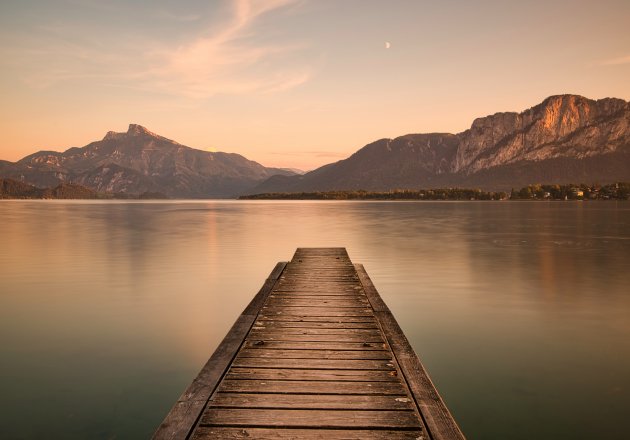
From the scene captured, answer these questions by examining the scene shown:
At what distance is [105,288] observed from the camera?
20.1 metres

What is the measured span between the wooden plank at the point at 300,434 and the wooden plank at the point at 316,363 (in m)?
1.86

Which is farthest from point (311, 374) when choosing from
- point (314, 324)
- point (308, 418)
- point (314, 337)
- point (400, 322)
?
Answer: point (400, 322)

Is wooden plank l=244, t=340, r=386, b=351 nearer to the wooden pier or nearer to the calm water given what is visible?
the wooden pier

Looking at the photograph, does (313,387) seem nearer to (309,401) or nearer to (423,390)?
(309,401)

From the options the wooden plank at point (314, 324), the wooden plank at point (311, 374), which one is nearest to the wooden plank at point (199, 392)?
the wooden plank at point (311, 374)

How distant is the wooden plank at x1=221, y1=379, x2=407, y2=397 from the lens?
6.18m

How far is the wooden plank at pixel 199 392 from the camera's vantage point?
206 inches

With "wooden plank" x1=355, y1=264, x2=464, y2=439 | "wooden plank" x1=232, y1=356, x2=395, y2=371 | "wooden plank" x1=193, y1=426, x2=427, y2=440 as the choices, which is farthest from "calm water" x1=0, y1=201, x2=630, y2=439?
"wooden plank" x1=193, y1=426, x2=427, y2=440

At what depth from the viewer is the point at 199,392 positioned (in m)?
6.15

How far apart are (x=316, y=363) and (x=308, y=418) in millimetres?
1879

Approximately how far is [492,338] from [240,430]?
9.63m

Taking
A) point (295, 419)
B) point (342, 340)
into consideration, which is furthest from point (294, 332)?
point (295, 419)

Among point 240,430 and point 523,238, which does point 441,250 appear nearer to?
point 523,238

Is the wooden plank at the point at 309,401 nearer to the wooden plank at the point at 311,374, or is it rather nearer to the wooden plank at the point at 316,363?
the wooden plank at the point at 311,374
